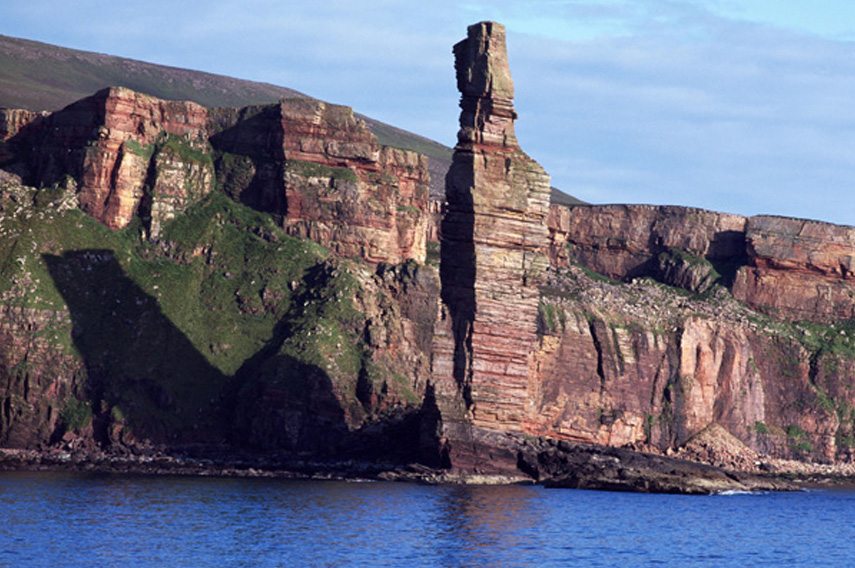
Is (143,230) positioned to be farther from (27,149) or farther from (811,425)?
(811,425)

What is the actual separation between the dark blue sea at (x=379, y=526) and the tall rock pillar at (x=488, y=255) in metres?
9.10

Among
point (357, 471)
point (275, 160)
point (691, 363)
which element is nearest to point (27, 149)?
point (275, 160)

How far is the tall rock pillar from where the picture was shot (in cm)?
12431

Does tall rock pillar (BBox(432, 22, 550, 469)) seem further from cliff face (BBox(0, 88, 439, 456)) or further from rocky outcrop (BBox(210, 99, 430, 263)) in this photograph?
rocky outcrop (BBox(210, 99, 430, 263))

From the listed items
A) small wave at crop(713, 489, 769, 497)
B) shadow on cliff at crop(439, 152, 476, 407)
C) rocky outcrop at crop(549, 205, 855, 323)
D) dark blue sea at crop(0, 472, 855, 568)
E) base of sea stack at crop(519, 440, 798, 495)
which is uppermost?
rocky outcrop at crop(549, 205, 855, 323)

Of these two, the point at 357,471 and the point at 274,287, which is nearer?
the point at 357,471

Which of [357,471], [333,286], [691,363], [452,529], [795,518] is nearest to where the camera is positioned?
[452,529]

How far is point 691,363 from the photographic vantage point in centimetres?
17138

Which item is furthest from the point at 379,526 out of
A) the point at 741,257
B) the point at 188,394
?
the point at 741,257

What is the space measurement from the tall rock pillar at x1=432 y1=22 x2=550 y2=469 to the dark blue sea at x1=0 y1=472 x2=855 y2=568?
910 centimetres

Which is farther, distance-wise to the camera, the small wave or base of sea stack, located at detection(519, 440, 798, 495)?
the small wave

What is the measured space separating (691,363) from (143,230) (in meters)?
60.5

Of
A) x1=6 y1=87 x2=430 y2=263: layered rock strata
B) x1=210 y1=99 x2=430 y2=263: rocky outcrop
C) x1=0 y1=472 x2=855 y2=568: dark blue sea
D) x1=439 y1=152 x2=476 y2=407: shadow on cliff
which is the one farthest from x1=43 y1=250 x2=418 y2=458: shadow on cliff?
x1=210 y1=99 x2=430 y2=263: rocky outcrop

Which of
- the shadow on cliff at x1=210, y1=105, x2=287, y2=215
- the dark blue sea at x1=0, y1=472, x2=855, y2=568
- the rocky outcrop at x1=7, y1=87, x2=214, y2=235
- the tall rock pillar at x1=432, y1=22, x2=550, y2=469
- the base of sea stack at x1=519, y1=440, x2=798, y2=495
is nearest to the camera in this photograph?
the dark blue sea at x1=0, y1=472, x2=855, y2=568
